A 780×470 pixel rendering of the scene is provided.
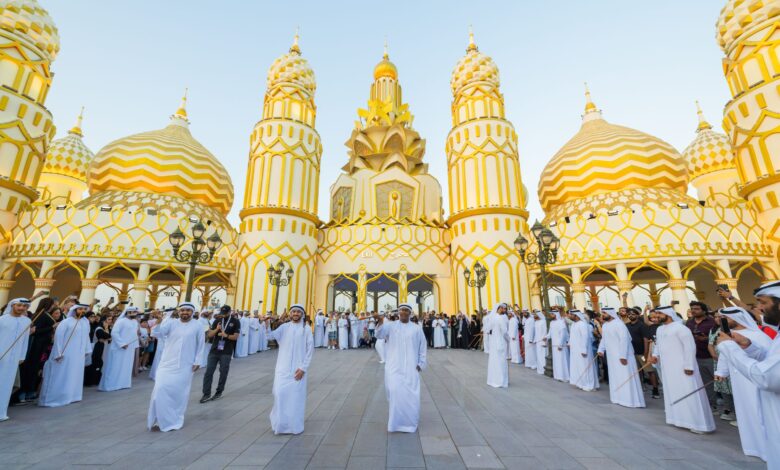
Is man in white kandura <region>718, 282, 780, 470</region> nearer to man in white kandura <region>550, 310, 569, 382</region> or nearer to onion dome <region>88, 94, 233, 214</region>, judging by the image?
man in white kandura <region>550, 310, 569, 382</region>

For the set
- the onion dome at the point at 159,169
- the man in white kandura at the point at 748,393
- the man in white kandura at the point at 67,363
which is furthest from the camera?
the onion dome at the point at 159,169

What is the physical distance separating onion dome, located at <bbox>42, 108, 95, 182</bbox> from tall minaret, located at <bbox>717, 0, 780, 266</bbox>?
37.4 metres

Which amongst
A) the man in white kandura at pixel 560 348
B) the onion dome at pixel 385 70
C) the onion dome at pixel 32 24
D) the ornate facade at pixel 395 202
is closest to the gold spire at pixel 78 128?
the ornate facade at pixel 395 202

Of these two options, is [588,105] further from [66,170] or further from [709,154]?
[66,170]

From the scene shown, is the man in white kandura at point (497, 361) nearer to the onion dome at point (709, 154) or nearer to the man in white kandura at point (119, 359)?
the man in white kandura at point (119, 359)

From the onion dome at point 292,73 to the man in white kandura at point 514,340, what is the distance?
19.5 metres

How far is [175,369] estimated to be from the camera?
5.13m

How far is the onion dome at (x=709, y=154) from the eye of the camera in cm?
2341

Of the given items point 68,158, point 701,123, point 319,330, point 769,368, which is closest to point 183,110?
point 68,158

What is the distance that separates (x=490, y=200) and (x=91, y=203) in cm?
2175

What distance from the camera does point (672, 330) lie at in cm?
548

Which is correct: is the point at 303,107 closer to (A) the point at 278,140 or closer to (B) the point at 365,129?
(A) the point at 278,140

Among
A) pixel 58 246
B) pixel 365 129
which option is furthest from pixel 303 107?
pixel 58 246

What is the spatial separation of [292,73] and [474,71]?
481 inches
